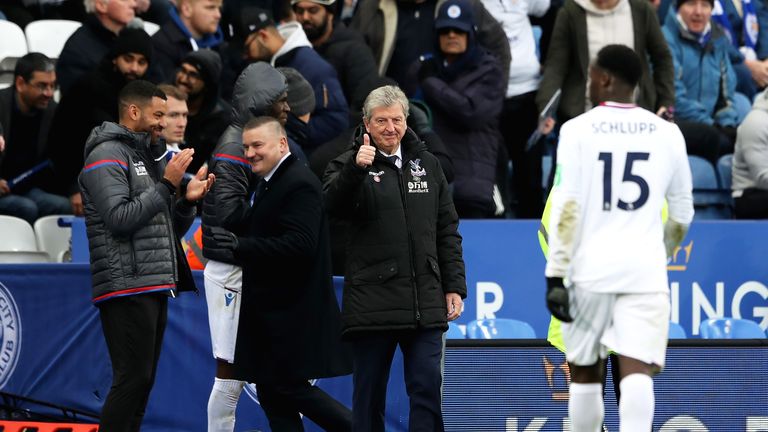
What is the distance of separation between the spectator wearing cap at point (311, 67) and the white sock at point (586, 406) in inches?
168

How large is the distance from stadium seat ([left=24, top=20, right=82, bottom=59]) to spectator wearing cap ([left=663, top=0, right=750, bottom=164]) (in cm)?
533

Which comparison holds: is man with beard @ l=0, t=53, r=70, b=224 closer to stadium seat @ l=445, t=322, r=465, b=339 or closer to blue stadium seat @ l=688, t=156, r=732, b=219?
stadium seat @ l=445, t=322, r=465, b=339

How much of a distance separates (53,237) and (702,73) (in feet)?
19.5

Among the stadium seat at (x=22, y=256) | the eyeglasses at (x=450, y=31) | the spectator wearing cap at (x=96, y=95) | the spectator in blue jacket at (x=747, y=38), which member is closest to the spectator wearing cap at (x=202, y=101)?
the spectator wearing cap at (x=96, y=95)

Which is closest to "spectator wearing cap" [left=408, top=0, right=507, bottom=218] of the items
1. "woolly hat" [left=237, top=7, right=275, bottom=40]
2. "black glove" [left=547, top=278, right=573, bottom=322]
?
"woolly hat" [left=237, top=7, right=275, bottom=40]

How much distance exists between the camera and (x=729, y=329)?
9922 mm

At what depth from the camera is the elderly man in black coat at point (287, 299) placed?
7.89 m

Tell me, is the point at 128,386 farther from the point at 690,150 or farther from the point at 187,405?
the point at 690,150

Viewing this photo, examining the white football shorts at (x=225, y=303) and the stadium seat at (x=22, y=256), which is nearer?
the white football shorts at (x=225, y=303)

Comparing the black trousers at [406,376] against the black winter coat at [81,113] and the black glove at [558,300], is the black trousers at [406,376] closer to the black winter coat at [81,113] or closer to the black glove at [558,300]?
the black glove at [558,300]

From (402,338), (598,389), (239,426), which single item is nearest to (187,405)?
(239,426)

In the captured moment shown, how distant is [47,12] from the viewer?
13.1 meters

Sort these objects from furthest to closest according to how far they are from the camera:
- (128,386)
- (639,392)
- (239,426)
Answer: (239,426) < (128,386) < (639,392)

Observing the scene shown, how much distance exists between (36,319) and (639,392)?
14.1 ft
